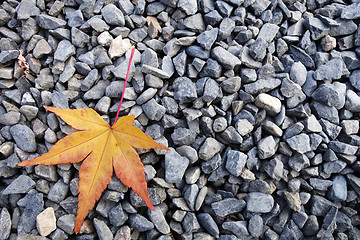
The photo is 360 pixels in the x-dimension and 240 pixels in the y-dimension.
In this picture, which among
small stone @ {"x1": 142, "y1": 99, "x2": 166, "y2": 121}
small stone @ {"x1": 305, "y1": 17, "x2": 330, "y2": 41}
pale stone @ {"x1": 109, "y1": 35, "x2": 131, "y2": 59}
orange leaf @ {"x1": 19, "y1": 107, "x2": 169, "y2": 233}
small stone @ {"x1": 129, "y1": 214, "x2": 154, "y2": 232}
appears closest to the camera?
orange leaf @ {"x1": 19, "y1": 107, "x2": 169, "y2": 233}

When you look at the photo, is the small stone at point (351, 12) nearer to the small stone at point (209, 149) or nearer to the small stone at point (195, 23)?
the small stone at point (195, 23)

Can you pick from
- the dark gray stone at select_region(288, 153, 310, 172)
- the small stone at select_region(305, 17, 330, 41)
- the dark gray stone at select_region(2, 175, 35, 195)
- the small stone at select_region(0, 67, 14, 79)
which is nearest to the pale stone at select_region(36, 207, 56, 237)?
the dark gray stone at select_region(2, 175, 35, 195)

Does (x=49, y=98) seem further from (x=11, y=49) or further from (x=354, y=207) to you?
(x=354, y=207)

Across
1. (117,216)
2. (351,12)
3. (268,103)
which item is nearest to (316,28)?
(351,12)

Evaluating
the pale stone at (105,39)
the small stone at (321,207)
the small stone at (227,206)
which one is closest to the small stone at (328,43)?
the small stone at (321,207)

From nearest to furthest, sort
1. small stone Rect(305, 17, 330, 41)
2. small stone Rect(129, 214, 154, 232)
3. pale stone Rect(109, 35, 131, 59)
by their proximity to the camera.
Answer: small stone Rect(129, 214, 154, 232)
pale stone Rect(109, 35, 131, 59)
small stone Rect(305, 17, 330, 41)

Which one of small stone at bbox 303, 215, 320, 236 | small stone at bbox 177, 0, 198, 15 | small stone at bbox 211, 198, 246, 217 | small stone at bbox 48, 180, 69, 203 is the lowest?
small stone at bbox 303, 215, 320, 236

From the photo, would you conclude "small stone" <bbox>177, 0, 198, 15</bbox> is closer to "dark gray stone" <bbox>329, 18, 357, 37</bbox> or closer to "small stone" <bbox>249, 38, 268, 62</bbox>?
"small stone" <bbox>249, 38, 268, 62</bbox>
